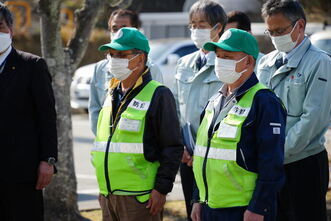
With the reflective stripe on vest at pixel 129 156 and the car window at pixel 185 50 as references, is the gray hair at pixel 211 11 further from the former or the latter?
the car window at pixel 185 50

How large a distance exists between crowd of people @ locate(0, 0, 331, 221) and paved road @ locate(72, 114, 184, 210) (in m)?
3.42

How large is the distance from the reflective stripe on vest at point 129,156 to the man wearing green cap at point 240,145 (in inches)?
16.9

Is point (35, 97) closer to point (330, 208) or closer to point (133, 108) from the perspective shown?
point (133, 108)

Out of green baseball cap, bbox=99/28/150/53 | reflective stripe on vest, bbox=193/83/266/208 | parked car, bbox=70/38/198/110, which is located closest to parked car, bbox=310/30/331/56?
parked car, bbox=70/38/198/110

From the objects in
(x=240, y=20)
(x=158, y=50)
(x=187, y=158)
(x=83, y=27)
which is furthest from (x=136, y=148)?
(x=158, y=50)

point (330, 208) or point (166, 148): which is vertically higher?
point (166, 148)

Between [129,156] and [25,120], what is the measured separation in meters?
0.82

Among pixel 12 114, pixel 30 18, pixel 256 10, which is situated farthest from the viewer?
pixel 30 18

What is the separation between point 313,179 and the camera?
489 cm

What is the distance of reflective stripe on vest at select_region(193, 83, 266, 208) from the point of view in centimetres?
402

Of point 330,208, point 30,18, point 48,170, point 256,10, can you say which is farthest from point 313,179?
point 30,18

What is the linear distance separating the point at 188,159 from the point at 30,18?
67.2 feet

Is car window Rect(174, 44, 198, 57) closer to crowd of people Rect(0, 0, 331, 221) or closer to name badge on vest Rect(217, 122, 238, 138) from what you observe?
crowd of people Rect(0, 0, 331, 221)

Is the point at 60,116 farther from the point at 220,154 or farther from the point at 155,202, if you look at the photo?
the point at 220,154
